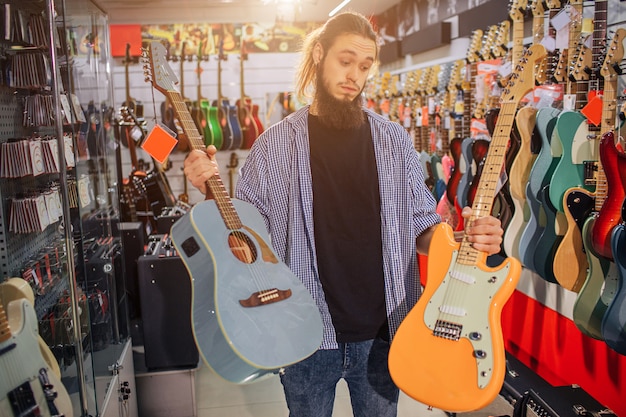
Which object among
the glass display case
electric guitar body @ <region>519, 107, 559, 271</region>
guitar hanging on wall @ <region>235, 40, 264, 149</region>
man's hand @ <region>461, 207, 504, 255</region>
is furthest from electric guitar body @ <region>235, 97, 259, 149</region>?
man's hand @ <region>461, 207, 504, 255</region>

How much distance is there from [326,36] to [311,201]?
0.46m

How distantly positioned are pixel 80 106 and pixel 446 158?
258 centimetres

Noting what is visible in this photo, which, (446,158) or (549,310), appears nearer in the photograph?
(549,310)

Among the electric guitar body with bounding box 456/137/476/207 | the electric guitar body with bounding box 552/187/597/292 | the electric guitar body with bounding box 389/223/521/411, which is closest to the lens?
the electric guitar body with bounding box 389/223/521/411

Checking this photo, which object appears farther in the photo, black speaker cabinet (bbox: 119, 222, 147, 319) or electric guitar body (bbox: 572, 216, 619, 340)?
black speaker cabinet (bbox: 119, 222, 147, 319)

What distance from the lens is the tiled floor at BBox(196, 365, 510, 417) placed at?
3.00 metres

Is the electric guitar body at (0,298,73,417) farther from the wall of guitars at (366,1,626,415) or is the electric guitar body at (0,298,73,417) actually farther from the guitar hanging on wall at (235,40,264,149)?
the guitar hanging on wall at (235,40,264,149)

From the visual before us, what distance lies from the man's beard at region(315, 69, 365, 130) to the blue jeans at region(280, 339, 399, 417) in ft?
2.00

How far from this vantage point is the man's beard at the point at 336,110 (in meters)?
1.54

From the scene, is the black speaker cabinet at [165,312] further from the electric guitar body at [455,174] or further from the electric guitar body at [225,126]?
the electric guitar body at [225,126]

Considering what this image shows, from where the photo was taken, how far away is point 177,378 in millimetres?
2867

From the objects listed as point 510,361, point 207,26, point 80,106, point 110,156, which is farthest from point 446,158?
point 207,26

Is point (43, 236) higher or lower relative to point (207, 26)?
lower

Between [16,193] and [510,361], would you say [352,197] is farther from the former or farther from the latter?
[510,361]
